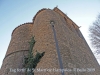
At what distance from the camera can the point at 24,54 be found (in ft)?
38.4

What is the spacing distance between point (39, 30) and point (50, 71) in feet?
16.7

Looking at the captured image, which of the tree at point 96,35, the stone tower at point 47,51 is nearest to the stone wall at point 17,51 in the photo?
the stone tower at point 47,51

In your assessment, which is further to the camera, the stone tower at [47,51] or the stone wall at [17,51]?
the stone wall at [17,51]

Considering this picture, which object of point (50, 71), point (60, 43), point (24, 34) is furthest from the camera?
point (24, 34)

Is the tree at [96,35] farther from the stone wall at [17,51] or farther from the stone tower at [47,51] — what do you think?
the stone wall at [17,51]

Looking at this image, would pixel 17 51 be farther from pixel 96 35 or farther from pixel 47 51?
pixel 96 35

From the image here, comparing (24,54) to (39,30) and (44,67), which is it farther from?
(44,67)

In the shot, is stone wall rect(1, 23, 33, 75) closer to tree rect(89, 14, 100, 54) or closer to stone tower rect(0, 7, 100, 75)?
stone tower rect(0, 7, 100, 75)

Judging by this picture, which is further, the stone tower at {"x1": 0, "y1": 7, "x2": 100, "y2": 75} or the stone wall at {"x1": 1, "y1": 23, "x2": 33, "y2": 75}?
the stone wall at {"x1": 1, "y1": 23, "x2": 33, "y2": 75}

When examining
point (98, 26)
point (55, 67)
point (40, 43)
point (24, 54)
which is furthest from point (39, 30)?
point (98, 26)

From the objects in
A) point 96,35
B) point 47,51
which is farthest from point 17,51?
point 96,35

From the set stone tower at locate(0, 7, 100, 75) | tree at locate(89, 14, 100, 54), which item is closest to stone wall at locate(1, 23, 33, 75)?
stone tower at locate(0, 7, 100, 75)

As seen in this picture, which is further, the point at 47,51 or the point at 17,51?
the point at 17,51

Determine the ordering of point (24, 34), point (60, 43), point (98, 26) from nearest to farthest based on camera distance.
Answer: point (60, 43), point (98, 26), point (24, 34)
